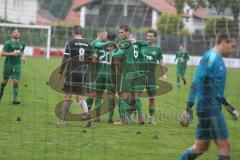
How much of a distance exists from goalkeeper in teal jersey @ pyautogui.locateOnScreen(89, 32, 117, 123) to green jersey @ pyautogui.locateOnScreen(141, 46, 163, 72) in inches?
26.8

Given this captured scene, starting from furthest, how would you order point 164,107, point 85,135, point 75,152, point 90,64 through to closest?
point 164,107
point 90,64
point 85,135
point 75,152

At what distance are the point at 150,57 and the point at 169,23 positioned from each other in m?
43.0

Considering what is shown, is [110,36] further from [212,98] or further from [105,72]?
[212,98]

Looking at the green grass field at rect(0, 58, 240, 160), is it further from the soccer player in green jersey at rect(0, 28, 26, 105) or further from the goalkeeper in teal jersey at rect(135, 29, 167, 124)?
the goalkeeper in teal jersey at rect(135, 29, 167, 124)

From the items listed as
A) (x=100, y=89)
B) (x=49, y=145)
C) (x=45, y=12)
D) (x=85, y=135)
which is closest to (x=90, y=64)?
(x=100, y=89)

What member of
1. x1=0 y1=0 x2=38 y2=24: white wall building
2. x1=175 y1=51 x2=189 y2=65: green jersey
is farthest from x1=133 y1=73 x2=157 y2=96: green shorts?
x1=0 y1=0 x2=38 y2=24: white wall building

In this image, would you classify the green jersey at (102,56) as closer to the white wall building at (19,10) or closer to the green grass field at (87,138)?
the green grass field at (87,138)

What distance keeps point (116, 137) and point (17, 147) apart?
199 cm

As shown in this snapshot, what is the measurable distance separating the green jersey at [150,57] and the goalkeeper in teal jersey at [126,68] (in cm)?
19

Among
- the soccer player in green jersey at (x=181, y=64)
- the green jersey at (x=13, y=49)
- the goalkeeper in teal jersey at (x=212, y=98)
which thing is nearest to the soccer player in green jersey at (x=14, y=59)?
the green jersey at (x=13, y=49)

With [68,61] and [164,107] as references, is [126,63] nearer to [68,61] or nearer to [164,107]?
[68,61]

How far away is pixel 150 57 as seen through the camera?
12195 millimetres

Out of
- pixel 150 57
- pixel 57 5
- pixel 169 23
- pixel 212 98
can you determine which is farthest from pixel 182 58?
pixel 57 5

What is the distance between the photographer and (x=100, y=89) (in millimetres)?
12312
